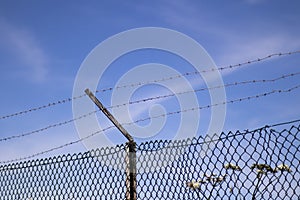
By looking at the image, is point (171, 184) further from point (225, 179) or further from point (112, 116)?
point (112, 116)

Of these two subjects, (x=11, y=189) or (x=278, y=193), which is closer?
(x=278, y=193)

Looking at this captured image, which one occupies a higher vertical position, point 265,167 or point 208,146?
point 208,146

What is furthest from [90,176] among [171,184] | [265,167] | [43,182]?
[265,167]

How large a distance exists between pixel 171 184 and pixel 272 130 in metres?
1.12

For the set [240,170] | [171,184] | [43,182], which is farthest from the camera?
[43,182]

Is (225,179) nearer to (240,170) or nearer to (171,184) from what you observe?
(240,170)

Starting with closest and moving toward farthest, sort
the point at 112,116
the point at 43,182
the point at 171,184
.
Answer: the point at 171,184 → the point at 112,116 → the point at 43,182

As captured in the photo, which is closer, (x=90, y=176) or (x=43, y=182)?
(x=90, y=176)

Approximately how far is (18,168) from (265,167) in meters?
3.27

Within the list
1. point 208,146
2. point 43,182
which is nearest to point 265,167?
point 208,146

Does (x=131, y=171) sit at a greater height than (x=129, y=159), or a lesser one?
lesser

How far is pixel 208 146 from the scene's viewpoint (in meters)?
4.12

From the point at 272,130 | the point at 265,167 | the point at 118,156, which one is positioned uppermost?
the point at 118,156

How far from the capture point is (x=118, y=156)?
471 centimetres
